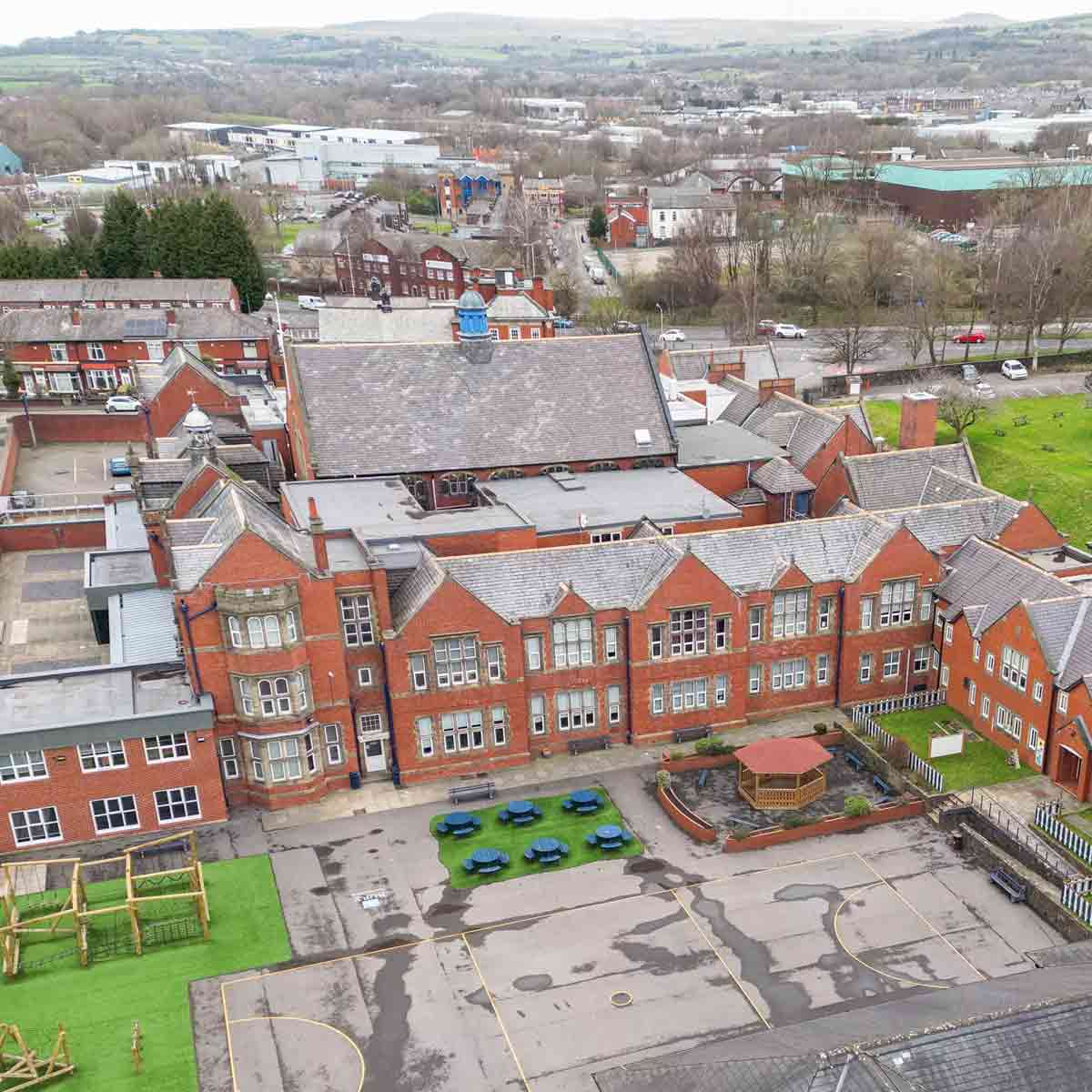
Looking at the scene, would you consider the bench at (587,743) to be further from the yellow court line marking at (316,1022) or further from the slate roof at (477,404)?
the yellow court line marking at (316,1022)

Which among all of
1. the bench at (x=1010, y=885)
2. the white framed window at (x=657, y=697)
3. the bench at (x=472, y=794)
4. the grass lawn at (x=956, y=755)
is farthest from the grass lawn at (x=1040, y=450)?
the bench at (x=472, y=794)

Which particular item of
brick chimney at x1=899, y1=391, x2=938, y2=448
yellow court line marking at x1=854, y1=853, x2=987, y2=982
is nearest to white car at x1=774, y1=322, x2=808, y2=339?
brick chimney at x1=899, y1=391, x2=938, y2=448

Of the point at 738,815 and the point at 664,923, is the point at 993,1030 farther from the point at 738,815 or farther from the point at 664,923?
the point at 738,815

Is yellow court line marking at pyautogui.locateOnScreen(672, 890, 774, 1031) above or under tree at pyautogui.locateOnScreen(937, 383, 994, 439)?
under

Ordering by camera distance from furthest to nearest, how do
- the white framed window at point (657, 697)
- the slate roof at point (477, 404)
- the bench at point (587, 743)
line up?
the slate roof at point (477, 404) < the white framed window at point (657, 697) < the bench at point (587, 743)

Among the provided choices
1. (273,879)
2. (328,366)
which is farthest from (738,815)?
(328,366)

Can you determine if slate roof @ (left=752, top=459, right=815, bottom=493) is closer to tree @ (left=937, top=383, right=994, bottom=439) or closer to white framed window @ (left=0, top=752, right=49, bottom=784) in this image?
tree @ (left=937, top=383, right=994, bottom=439)
